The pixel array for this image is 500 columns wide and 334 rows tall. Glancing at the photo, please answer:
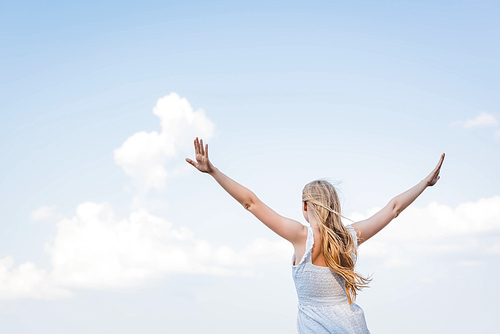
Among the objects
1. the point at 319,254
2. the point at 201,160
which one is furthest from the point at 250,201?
the point at 319,254

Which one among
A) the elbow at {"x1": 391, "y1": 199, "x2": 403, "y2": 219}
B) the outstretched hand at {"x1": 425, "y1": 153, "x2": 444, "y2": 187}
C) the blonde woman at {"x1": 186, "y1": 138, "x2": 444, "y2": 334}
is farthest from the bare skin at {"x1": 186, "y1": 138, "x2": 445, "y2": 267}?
the outstretched hand at {"x1": 425, "y1": 153, "x2": 444, "y2": 187}

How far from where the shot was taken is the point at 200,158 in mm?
4875

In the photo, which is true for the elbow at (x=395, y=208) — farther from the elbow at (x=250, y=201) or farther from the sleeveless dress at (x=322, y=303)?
the elbow at (x=250, y=201)

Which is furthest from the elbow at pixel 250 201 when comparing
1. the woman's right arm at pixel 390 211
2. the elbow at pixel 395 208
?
the elbow at pixel 395 208

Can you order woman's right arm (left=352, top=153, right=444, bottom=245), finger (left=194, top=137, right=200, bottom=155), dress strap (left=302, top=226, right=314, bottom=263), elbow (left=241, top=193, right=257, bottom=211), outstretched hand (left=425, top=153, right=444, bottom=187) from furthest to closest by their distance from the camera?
outstretched hand (left=425, top=153, right=444, bottom=187) → woman's right arm (left=352, top=153, right=444, bottom=245) → finger (left=194, top=137, right=200, bottom=155) → dress strap (left=302, top=226, right=314, bottom=263) → elbow (left=241, top=193, right=257, bottom=211)

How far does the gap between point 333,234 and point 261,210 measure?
0.76 metres

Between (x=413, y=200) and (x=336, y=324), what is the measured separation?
6.17 ft

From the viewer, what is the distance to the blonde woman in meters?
4.72

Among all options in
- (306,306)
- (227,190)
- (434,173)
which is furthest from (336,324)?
(434,173)

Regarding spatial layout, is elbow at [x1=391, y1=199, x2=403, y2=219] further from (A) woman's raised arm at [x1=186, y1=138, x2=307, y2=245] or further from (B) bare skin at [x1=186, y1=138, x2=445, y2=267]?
(A) woman's raised arm at [x1=186, y1=138, x2=307, y2=245]

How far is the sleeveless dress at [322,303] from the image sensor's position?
4.80 metres

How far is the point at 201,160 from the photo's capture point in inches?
192

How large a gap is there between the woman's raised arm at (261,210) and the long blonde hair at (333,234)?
23 cm

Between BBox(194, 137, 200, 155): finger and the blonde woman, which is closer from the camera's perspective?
the blonde woman
